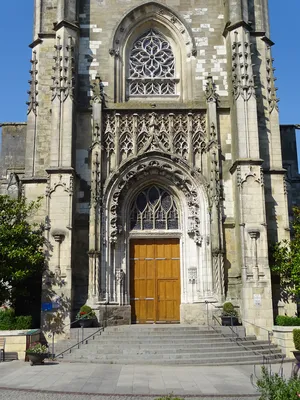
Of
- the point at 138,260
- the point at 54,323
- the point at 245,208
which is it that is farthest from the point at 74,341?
the point at 245,208

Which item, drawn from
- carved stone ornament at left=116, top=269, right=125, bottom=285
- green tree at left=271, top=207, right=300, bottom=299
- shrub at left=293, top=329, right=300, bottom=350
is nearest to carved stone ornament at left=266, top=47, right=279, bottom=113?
green tree at left=271, top=207, right=300, bottom=299

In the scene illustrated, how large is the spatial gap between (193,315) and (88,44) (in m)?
11.9

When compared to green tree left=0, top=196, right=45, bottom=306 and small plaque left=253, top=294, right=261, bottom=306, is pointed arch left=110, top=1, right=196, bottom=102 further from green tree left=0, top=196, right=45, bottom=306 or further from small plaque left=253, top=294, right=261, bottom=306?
small plaque left=253, top=294, right=261, bottom=306

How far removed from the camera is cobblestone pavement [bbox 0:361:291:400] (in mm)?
9188

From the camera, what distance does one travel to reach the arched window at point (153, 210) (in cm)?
1847

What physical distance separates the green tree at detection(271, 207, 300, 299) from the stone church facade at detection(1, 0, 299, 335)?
21.6 inches

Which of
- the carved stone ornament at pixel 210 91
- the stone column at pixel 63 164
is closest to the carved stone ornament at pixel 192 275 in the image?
the stone column at pixel 63 164

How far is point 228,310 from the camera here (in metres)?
15.9

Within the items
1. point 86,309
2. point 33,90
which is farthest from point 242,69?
point 86,309

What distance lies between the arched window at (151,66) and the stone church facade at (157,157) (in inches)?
2.0

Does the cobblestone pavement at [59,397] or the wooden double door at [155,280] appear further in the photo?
the wooden double door at [155,280]

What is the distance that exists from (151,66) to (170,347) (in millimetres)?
11865

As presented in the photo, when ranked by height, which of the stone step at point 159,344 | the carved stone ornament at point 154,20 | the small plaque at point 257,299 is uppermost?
the carved stone ornament at point 154,20

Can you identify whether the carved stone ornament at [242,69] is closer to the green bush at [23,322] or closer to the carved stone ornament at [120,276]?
the carved stone ornament at [120,276]
